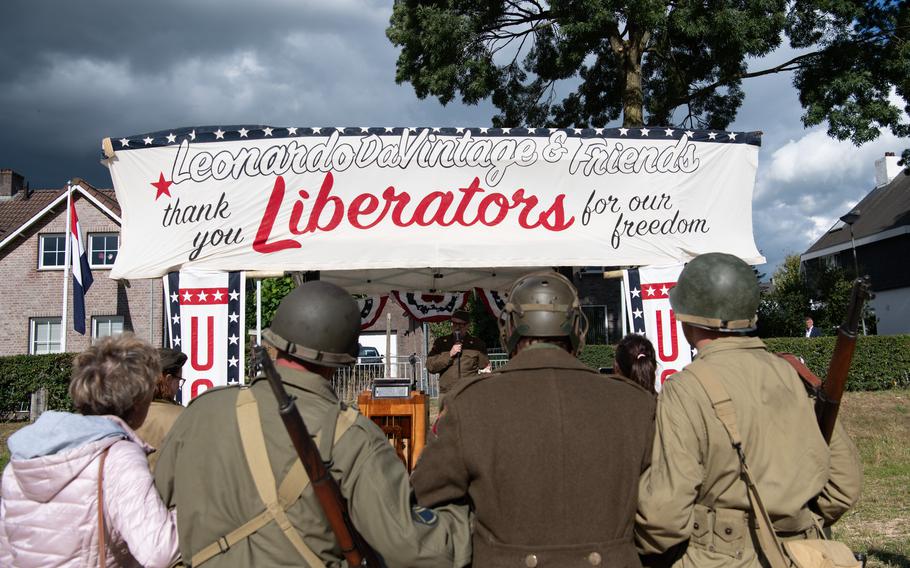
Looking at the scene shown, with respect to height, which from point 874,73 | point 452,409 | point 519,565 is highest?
point 874,73

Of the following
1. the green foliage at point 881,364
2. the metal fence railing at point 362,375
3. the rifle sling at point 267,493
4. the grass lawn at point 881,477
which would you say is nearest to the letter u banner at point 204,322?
the rifle sling at point 267,493

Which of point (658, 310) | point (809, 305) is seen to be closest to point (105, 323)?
point (658, 310)

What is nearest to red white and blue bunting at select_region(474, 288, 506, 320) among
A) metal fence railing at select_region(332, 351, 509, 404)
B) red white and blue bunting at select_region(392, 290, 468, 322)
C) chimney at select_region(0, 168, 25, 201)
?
red white and blue bunting at select_region(392, 290, 468, 322)

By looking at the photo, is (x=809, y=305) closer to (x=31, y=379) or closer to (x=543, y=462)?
(x=31, y=379)

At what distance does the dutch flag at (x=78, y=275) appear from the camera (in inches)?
930

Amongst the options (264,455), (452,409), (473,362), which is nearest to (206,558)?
(264,455)

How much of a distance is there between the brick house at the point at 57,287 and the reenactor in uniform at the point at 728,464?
87.7 ft

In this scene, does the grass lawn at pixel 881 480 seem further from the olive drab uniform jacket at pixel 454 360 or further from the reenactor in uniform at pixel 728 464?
the olive drab uniform jacket at pixel 454 360

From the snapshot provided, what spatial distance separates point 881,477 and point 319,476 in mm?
9496

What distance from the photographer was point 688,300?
9.31 feet

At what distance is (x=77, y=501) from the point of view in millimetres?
2400

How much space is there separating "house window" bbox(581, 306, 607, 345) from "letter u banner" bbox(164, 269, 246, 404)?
22.1 meters

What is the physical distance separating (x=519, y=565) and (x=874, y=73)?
1660 cm

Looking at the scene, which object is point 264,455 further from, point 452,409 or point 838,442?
point 838,442
